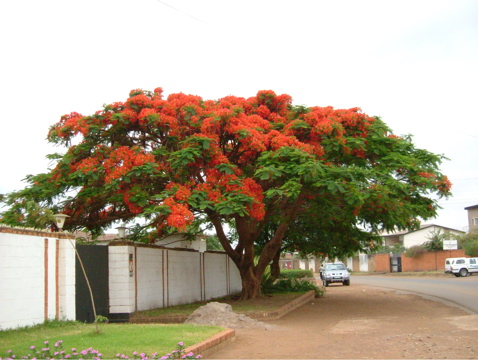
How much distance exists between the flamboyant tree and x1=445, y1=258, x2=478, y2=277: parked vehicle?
25.2m

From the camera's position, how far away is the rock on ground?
12.6 metres

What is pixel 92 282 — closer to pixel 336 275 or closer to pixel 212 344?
pixel 212 344

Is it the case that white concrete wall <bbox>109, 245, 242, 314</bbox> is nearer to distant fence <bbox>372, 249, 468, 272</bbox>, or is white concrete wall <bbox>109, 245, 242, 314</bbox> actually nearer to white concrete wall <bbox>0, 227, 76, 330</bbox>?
white concrete wall <bbox>0, 227, 76, 330</bbox>

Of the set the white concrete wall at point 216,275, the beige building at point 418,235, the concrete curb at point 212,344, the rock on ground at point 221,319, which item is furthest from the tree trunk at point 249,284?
the beige building at point 418,235

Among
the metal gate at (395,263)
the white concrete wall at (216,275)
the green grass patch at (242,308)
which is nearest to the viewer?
the green grass patch at (242,308)

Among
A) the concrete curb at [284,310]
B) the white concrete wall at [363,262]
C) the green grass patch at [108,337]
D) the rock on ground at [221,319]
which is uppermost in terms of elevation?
the green grass patch at [108,337]

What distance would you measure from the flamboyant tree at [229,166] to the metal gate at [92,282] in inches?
62.8

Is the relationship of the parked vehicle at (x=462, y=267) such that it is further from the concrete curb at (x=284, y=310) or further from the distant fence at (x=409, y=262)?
the concrete curb at (x=284, y=310)

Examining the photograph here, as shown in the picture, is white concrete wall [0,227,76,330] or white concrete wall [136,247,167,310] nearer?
white concrete wall [0,227,76,330]

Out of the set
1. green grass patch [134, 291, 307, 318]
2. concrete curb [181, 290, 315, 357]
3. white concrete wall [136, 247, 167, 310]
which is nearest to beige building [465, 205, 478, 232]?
green grass patch [134, 291, 307, 318]

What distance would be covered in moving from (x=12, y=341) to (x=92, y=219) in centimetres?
1008

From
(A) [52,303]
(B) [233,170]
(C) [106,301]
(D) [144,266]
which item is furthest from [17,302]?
(B) [233,170]

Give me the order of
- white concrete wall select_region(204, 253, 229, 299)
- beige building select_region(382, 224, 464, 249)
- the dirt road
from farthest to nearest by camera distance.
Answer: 1. beige building select_region(382, 224, 464, 249)
2. white concrete wall select_region(204, 253, 229, 299)
3. the dirt road

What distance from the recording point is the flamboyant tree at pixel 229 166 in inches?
578
